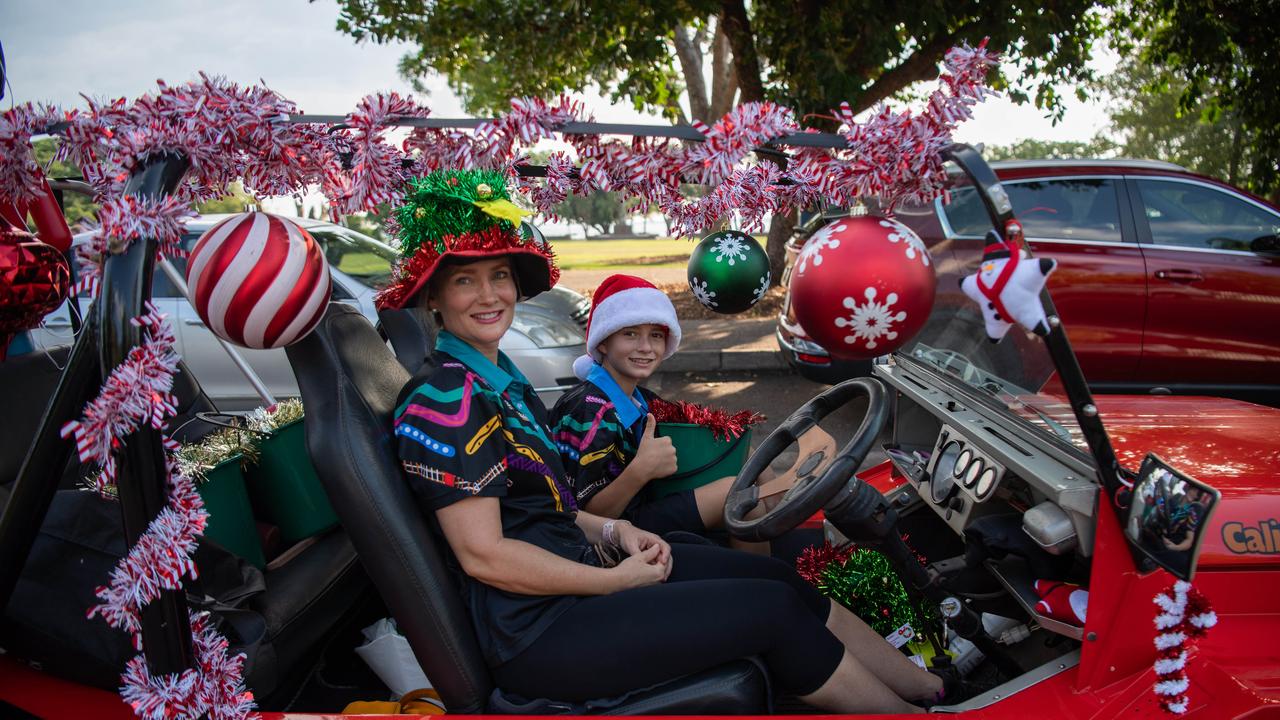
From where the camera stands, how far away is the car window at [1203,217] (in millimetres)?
5223

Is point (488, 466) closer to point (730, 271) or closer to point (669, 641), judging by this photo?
point (669, 641)

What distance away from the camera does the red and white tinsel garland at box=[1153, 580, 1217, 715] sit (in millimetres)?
1386

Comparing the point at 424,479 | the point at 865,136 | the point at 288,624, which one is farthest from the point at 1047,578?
the point at 288,624

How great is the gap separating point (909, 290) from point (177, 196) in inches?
57.1

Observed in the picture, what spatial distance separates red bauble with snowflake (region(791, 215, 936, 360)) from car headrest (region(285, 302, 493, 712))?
93 cm

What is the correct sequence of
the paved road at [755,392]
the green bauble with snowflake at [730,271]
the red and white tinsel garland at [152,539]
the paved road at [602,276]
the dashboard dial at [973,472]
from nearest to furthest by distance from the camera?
the red and white tinsel garland at [152,539] → the dashboard dial at [973,472] → the green bauble with snowflake at [730,271] → the paved road at [755,392] → the paved road at [602,276]

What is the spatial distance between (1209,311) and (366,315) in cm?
559

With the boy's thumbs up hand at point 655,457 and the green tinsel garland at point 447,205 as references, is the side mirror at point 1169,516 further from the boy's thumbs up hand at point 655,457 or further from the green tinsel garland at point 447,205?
the green tinsel garland at point 447,205

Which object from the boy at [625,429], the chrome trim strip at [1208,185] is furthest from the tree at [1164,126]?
the boy at [625,429]

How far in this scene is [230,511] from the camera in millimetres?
2016

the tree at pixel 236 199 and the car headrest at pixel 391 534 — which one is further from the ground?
the tree at pixel 236 199

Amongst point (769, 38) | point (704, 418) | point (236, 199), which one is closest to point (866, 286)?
point (704, 418)

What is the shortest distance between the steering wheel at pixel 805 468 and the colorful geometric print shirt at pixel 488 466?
449 millimetres

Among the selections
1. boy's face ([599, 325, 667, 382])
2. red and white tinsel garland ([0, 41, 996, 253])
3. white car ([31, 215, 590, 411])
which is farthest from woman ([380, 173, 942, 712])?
white car ([31, 215, 590, 411])
